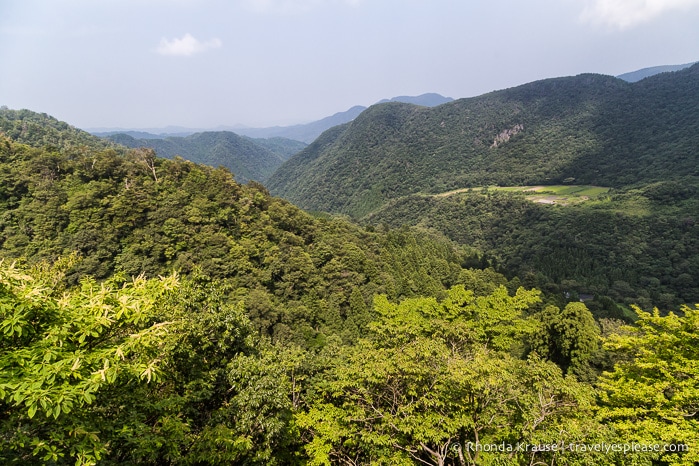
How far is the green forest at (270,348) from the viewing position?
5266 millimetres

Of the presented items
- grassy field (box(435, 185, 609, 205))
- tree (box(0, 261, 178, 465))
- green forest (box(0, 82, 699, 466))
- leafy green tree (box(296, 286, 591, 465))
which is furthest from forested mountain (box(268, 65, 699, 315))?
tree (box(0, 261, 178, 465))

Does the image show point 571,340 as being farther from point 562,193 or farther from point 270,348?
point 562,193

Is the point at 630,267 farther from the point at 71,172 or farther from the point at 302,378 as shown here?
the point at 71,172

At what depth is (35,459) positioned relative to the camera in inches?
190

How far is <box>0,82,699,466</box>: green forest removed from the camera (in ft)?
17.3

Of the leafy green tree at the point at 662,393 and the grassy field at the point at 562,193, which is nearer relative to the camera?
the leafy green tree at the point at 662,393

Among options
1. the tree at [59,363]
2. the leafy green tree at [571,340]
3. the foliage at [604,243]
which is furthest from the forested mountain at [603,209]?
the tree at [59,363]

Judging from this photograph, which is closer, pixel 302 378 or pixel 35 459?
pixel 35 459

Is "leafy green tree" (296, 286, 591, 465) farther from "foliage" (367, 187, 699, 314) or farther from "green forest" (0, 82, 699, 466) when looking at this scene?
"foliage" (367, 187, 699, 314)

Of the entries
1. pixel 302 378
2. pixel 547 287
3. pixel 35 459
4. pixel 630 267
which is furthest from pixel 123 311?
pixel 630 267

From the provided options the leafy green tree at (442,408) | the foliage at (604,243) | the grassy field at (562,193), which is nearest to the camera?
the leafy green tree at (442,408)

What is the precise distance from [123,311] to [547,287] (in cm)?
7730

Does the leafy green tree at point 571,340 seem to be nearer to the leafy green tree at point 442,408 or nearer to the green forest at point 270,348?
the green forest at point 270,348

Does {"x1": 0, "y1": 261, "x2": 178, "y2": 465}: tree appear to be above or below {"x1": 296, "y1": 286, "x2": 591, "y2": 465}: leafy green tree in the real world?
above
